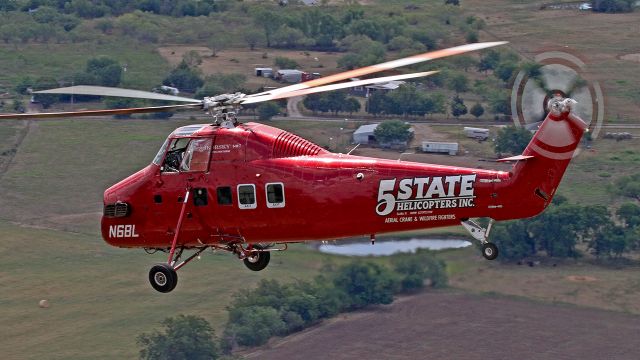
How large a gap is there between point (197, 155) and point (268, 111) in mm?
86949

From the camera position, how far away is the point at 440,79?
471 ft

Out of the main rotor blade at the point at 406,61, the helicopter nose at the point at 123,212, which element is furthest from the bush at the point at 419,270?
the main rotor blade at the point at 406,61

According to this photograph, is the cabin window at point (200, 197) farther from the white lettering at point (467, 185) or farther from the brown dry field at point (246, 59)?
the brown dry field at point (246, 59)

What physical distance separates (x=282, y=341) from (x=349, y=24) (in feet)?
282

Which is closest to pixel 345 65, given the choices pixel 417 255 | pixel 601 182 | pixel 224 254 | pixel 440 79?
pixel 440 79

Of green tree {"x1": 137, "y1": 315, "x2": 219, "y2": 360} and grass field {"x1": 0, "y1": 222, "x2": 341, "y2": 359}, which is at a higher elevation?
grass field {"x1": 0, "y1": 222, "x2": 341, "y2": 359}

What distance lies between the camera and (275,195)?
41.9 m

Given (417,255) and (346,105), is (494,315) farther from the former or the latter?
(346,105)

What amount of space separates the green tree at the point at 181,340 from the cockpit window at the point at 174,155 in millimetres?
49608

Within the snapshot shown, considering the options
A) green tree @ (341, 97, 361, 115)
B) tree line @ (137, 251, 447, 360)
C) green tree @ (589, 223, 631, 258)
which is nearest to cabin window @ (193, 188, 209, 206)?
tree line @ (137, 251, 447, 360)

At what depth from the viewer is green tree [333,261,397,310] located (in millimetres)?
91812

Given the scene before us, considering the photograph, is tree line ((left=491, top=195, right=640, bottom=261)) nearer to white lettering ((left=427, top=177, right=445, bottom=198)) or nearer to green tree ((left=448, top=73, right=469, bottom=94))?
green tree ((left=448, top=73, right=469, bottom=94))

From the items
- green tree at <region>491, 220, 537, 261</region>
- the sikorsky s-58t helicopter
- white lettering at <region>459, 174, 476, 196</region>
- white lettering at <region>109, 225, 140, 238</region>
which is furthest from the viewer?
green tree at <region>491, 220, 537, 261</region>

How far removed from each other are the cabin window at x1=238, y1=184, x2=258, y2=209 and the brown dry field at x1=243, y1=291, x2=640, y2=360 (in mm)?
49460
